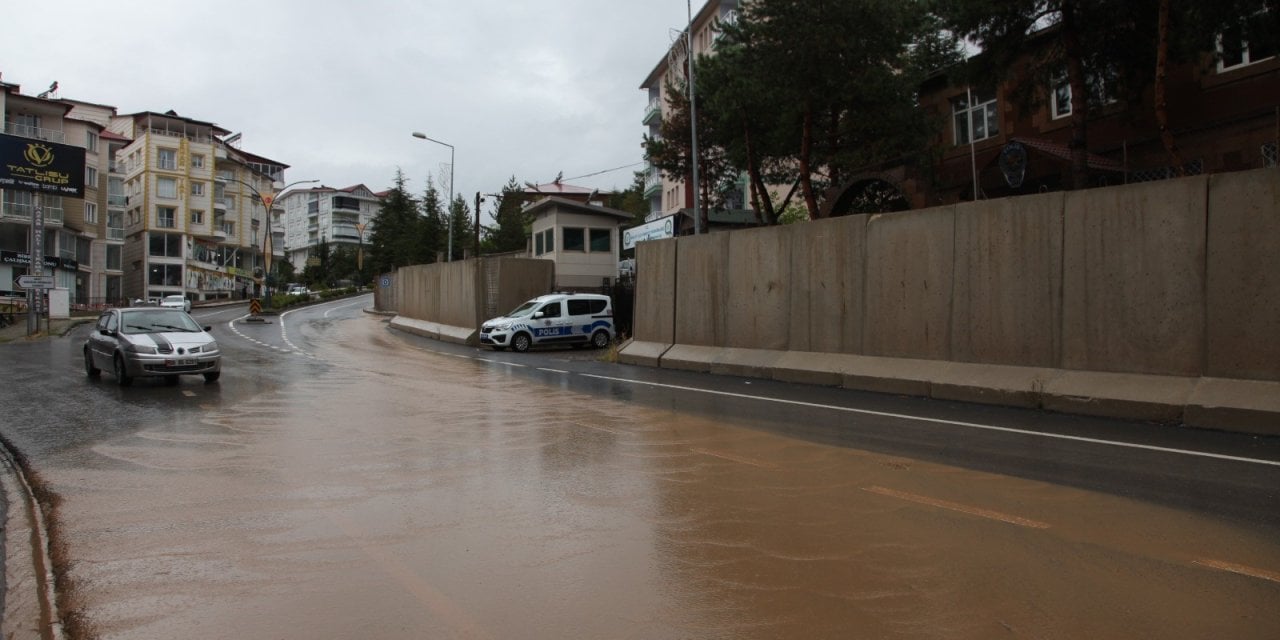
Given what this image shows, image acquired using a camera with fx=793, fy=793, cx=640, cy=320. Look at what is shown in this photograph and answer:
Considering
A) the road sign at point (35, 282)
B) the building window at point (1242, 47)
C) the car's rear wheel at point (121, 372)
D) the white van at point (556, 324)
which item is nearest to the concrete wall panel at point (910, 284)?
the building window at point (1242, 47)

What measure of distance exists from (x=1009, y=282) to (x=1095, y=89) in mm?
12127

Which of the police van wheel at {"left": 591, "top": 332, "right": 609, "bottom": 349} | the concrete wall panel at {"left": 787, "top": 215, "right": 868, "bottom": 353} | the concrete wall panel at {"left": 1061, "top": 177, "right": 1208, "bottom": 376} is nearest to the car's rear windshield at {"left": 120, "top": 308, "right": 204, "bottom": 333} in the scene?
the concrete wall panel at {"left": 787, "top": 215, "right": 868, "bottom": 353}

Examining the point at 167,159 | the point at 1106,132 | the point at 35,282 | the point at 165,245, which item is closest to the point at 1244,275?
the point at 1106,132

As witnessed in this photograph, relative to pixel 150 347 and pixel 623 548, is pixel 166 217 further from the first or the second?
pixel 623 548

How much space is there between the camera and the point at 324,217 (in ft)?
419

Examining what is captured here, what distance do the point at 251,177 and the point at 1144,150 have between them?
87267mm

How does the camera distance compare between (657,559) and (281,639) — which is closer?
(281,639)

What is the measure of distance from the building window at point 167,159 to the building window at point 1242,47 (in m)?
80.4

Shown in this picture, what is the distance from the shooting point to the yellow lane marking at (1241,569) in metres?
4.28

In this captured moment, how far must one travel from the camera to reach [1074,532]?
16.9ft

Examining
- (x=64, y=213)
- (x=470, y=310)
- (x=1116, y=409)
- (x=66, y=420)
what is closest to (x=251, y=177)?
(x=64, y=213)

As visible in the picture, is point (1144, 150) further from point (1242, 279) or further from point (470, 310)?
point (470, 310)

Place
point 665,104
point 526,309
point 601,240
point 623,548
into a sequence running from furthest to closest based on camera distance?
1. point 665,104
2. point 601,240
3. point 526,309
4. point 623,548

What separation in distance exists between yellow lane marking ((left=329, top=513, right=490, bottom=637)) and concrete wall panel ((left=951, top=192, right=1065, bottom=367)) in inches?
382
